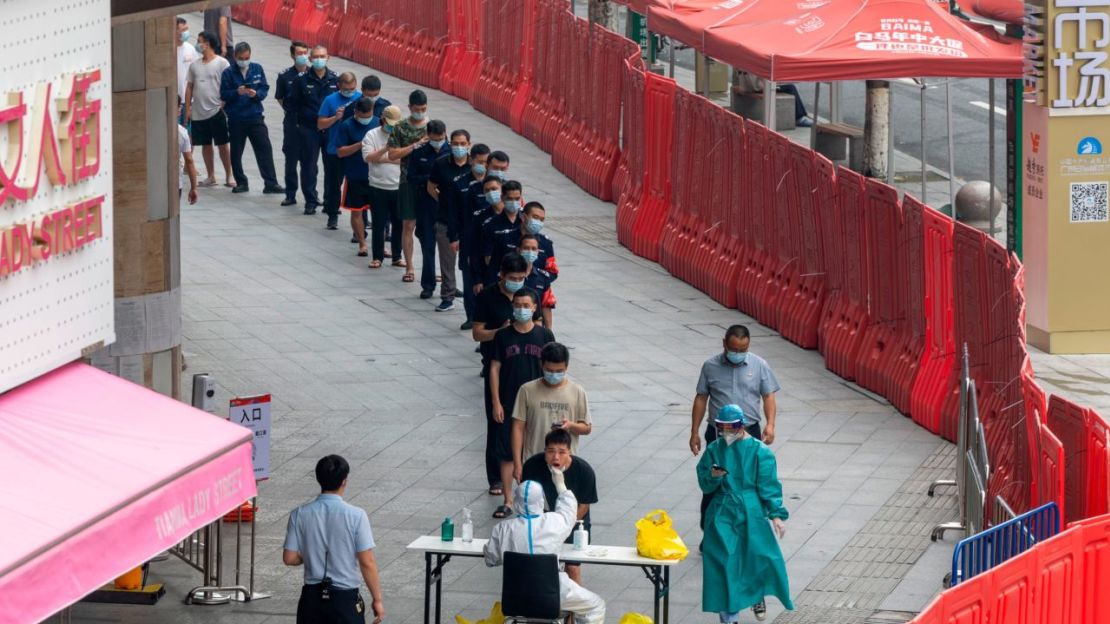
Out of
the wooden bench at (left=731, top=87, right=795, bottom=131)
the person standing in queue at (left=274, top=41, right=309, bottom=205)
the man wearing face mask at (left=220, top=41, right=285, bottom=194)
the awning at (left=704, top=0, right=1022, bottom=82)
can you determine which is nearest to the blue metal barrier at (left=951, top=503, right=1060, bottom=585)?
the awning at (left=704, top=0, right=1022, bottom=82)

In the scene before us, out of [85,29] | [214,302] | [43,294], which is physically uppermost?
[85,29]

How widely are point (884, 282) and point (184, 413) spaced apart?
26.6ft

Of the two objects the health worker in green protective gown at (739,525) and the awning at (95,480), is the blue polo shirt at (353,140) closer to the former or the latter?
the health worker in green protective gown at (739,525)

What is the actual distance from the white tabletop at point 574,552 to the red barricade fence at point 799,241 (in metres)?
2.33

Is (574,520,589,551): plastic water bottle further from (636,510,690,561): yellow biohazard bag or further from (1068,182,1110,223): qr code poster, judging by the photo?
(1068,182,1110,223): qr code poster

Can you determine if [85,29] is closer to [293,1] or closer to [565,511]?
[565,511]

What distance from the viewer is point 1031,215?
62.4 feet

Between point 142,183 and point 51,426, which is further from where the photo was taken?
point 142,183

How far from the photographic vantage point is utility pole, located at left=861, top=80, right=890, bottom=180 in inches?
1004

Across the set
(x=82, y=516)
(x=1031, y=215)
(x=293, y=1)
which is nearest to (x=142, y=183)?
(x=82, y=516)

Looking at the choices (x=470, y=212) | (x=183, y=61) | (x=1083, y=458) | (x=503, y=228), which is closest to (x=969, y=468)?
(x=1083, y=458)

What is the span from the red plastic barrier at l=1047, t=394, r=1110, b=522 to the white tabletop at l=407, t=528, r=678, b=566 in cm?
229

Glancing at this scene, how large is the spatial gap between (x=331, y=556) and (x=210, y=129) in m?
13.8

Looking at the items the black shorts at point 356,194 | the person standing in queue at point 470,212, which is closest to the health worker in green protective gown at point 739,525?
the person standing in queue at point 470,212
